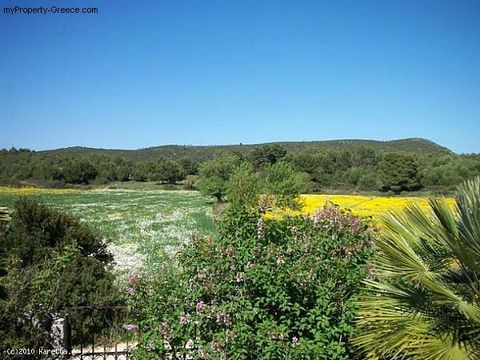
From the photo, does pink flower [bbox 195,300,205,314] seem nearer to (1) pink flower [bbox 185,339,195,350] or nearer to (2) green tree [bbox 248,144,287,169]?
(1) pink flower [bbox 185,339,195,350]

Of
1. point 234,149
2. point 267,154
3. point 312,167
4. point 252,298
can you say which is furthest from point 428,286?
point 234,149

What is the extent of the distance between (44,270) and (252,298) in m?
3.05

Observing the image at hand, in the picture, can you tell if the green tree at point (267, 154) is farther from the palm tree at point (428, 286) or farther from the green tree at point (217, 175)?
the palm tree at point (428, 286)

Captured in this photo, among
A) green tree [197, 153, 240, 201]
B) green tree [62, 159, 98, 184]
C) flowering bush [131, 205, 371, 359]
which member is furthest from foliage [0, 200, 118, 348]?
green tree [62, 159, 98, 184]

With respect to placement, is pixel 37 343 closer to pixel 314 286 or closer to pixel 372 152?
pixel 314 286

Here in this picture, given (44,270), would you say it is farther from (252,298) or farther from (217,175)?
(217,175)

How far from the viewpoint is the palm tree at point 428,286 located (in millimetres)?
3543

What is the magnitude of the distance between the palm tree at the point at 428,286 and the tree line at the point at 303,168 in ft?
139

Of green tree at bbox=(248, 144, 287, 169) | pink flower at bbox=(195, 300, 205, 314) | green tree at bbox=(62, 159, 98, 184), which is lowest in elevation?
pink flower at bbox=(195, 300, 205, 314)

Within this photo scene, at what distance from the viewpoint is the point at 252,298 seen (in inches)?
182

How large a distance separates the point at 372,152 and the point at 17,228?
89282 mm

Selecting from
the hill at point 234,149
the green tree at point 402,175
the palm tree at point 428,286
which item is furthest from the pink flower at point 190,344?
the hill at point 234,149

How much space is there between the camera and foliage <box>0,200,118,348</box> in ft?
17.1

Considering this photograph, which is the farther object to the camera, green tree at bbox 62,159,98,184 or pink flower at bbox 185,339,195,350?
green tree at bbox 62,159,98,184
